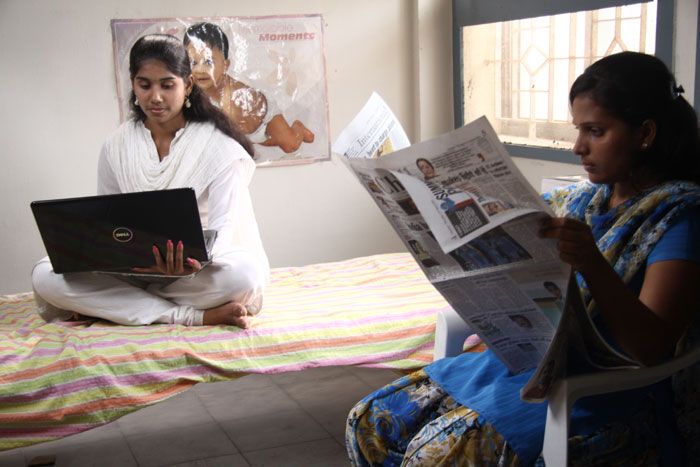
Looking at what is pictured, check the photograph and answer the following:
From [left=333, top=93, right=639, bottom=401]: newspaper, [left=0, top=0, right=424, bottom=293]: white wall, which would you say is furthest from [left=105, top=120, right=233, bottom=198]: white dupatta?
[left=333, top=93, right=639, bottom=401]: newspaper

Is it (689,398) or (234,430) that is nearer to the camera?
(689,398)

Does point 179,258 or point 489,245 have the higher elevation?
point 489,245

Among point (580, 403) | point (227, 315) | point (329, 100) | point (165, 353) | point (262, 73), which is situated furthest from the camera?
point (329, 100)

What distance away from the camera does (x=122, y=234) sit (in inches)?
102

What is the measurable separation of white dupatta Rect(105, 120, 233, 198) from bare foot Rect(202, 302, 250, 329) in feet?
1.56

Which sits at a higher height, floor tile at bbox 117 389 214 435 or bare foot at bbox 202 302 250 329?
bare foot at bbox 202 302 250 329

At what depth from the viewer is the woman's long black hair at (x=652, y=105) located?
1.57 m

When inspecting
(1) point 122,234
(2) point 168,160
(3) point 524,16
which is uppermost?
(3) point 524,16

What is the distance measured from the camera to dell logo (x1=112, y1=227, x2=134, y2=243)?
8.46 feet

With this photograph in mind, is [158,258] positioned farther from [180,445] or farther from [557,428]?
[557,428]

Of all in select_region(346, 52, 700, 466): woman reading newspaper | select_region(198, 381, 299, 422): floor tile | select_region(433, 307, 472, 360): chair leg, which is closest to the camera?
select_region(346, 52, 700, 466): woman reading newspaper

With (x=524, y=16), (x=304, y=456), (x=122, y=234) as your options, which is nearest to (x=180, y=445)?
(x=304, y=456)

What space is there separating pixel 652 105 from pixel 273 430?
188 cm

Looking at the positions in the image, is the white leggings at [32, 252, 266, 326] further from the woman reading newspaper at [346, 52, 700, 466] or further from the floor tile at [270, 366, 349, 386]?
the woman reading newspaper at [346, 52, 700, 466]
